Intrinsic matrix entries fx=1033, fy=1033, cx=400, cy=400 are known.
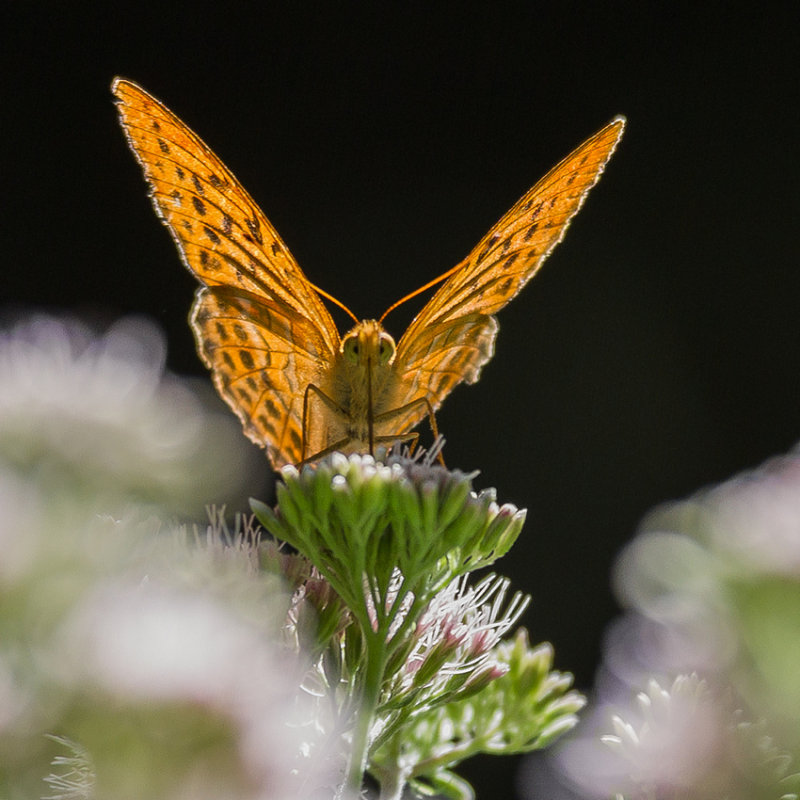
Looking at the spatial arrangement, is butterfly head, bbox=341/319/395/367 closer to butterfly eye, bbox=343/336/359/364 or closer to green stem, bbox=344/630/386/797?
butterfly eye, bbox=343/336/359/364

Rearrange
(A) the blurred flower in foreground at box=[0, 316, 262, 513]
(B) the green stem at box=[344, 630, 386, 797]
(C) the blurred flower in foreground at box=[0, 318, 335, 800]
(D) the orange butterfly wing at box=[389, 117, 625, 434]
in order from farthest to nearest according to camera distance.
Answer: (D) the orange butterfly wing at box=[389, 117, 625, 434] → (A) the blurred flower in foreground at box=[0, 316, 262, 513] → (B) the green stem at box=[344, 630, 386, 797] → (C) the blurred flower in foreground at box=[0, 318, 335, 800]

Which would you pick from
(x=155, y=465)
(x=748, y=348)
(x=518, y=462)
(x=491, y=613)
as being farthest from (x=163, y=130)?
(x=748, y=348)

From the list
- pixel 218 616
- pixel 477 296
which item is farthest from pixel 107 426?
pixel 218 616

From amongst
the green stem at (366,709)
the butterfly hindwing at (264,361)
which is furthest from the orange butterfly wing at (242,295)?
the green stem at (366,709)

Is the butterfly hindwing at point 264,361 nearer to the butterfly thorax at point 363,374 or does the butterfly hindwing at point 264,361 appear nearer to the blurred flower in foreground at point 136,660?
the butterfly thorax at point 363,374

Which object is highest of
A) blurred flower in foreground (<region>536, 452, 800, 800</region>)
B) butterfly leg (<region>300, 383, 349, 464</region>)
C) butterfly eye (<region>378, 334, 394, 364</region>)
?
butterfly eye (<region>378, 334, 394, 364</region>)

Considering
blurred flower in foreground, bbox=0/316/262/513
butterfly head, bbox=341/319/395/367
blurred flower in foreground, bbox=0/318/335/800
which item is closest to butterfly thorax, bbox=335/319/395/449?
butterfly head, bbox=341/319/395/367
